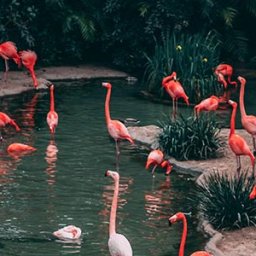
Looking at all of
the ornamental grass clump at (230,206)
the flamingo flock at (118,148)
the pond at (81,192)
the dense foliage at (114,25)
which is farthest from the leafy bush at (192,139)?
the dense foliage at (114,25)

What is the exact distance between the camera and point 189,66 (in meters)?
19.7

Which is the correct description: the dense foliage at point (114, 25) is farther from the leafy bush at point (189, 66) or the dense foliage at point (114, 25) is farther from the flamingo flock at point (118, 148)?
the flamingo flock at point (118, 148)

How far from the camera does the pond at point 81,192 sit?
11.0 meters

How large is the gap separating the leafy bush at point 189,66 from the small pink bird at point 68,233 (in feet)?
28.3

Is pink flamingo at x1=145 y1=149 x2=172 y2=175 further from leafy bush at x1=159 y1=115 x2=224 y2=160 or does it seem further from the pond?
leafy bush at x1=159 y1=115 x2=224 y2=160

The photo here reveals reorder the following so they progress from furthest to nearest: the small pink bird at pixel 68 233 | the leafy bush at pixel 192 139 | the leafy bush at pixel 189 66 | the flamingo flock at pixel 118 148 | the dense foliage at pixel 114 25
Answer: the dense foliage at pixel 114 25 → the leafy bush at pixel 189 66 → the leafy bush at pixel 192 139 → the small pink bird at pixel 68 233 → the flamingo flock at pixel 118 148

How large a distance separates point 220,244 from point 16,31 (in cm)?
1221

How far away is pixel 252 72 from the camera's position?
75.5 feet

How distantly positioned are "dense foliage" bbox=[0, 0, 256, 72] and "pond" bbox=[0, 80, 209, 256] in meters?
3.92

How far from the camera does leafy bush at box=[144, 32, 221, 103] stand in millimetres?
19422

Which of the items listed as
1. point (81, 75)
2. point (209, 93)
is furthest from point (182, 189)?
point (81, 75)

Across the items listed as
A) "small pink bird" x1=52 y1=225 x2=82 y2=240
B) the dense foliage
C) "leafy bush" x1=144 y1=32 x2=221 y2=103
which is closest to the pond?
"small pink bird" x1=52 y1=225 x2=82 y2=240

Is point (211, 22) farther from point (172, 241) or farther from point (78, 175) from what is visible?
point (172, 241)

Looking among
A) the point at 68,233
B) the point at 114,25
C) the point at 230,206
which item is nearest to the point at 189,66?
the point at 114,25
